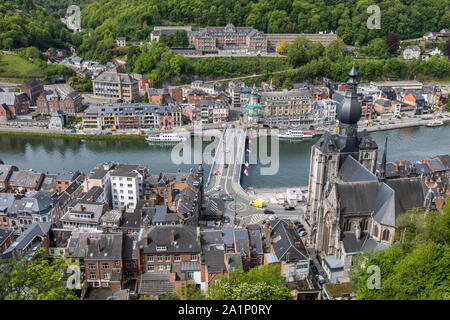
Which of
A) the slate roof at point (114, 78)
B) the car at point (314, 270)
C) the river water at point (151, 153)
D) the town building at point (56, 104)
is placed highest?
the slate roof at point (114, 78)

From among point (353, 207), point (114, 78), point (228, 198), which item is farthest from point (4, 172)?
point (114, 78)

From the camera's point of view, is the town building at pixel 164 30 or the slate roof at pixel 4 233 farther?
the town building at pixel 164 30

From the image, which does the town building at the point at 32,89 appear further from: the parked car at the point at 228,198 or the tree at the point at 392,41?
the tree at the point at 392,41

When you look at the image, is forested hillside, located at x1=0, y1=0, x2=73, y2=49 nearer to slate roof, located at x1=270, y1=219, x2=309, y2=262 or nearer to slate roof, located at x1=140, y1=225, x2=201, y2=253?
slate roof, located at x1=140, y1=225, x2=201, y2=253

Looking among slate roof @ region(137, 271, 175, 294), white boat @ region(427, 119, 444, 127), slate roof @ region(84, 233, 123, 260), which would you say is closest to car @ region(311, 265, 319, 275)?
slate roof @ region(137, 271, 175, 294)

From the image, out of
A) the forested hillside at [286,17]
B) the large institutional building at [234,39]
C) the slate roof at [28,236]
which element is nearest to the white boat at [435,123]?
the forested hillside at [286,17]

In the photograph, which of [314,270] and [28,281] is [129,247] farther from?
[314,270]

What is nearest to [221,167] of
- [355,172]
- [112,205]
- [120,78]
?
[112,205]
